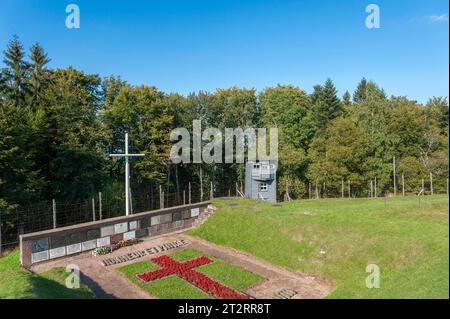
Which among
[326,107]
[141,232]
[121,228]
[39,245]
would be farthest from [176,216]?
[326,107]

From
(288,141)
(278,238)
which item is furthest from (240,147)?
(278,238)

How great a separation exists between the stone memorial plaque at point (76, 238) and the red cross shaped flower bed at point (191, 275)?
14.2 feet

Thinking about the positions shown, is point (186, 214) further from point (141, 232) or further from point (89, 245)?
point (89, 245)

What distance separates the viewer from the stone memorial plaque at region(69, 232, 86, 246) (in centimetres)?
1682

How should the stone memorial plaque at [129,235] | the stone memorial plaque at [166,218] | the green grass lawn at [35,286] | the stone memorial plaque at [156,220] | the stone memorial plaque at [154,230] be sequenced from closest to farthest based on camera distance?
the green grass lawn at [35,286]
the stone memorial plaque at [129,235]
the stone memorial plaque at [154,230]
the stone memorial plaque at [156,220]
the stone memorial plaque at [166,218]

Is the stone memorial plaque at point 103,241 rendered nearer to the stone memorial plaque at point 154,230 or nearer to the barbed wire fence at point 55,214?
the stone memorial plaque at point 154,230

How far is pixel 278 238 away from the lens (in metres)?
17.0

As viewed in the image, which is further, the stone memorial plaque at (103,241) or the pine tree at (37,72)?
the pine tree at (37,72)

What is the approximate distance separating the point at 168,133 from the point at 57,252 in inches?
804

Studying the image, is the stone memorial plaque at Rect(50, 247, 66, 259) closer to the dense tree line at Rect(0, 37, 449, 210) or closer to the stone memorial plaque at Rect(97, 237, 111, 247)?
the stone memorial plaque at Rect(97, 237, 111, 247)

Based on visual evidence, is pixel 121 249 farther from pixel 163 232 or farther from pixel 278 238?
pixel 278 238

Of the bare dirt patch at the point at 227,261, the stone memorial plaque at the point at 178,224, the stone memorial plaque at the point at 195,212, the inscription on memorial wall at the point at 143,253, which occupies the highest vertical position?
the stone memorial plaque at the point at 195,212

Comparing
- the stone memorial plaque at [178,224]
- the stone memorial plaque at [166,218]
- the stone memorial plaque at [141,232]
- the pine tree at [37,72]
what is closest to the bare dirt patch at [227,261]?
the stone memorial plaque at [141,232]

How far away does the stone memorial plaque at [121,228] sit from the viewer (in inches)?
741
